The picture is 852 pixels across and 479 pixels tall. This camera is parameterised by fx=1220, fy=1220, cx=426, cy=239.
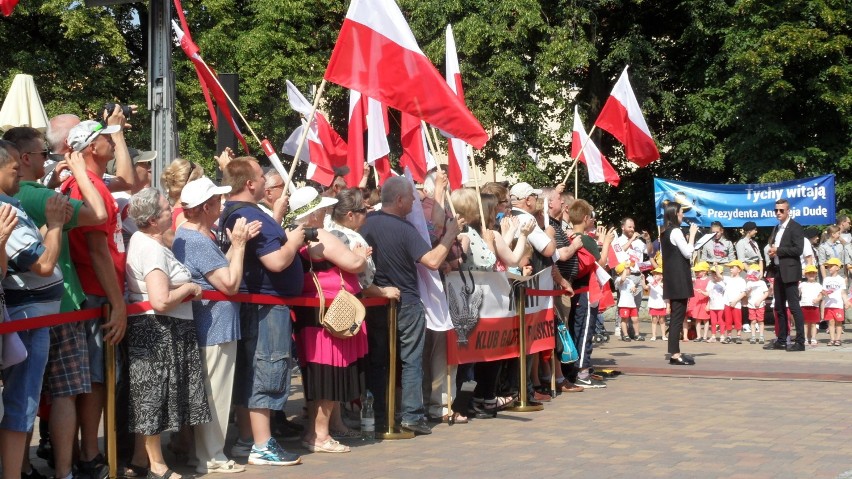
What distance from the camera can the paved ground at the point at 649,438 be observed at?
790 cm

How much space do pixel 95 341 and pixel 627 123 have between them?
32.2ft

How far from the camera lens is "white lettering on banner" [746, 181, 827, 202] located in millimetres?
22797

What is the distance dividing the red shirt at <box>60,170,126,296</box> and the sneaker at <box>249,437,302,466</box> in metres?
1.49

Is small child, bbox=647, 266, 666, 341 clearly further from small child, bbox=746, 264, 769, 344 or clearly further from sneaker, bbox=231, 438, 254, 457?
sneaker, bbox=231, 438, 254, 457

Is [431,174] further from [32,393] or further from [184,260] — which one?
[32,393]

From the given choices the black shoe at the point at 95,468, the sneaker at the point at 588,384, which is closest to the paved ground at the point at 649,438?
the sneaker at the point at 588,384

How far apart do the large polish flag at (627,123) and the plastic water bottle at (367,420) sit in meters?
7.15

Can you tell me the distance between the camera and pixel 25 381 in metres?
6.50

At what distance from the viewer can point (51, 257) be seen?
6.46m

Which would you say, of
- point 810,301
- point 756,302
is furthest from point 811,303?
point 756,302

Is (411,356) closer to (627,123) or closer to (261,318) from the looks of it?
(261,318)

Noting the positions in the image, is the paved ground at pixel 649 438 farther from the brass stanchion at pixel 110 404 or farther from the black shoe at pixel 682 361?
the black shoe at pixel 682 361

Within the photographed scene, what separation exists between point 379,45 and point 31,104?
375cm

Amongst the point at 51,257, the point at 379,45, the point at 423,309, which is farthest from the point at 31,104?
the point at 51,257
